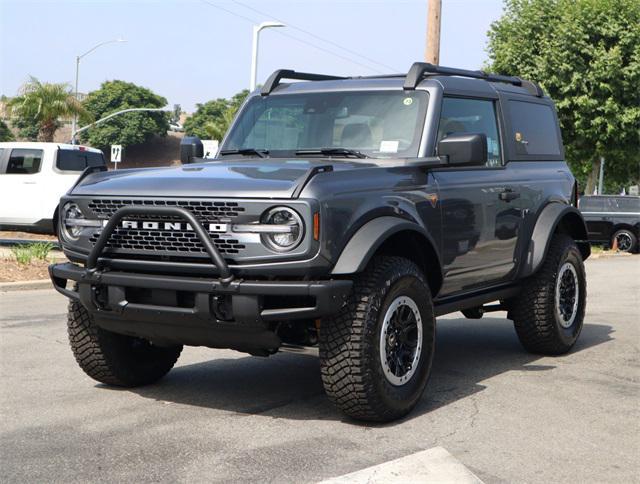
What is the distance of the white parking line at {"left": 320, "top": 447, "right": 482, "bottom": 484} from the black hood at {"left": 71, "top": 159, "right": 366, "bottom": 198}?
1473mm

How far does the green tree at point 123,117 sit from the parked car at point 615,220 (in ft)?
248

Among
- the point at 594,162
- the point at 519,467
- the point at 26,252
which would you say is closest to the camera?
the point at 519,467

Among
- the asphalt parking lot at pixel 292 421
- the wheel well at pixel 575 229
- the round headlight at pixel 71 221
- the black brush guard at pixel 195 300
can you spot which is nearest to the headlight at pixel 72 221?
the round headlight at pixel 71 221

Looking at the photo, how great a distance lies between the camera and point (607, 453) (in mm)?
5168

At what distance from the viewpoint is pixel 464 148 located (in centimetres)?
620

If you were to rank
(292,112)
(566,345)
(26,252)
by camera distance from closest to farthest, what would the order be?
1. (292,112)
2. (566,345)
3. (26,252)

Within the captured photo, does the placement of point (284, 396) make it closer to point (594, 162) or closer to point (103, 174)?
point (103, 174)

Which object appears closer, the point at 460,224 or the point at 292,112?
the point at 460,224

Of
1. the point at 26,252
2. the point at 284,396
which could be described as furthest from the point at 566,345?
the point at 26,252

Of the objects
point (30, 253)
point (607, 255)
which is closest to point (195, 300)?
point (30, 253)

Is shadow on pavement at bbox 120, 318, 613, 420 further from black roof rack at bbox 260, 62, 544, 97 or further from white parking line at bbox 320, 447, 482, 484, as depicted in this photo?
black roof rack at bbox 260, 62, 544, 97

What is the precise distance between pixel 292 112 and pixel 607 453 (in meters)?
3.27

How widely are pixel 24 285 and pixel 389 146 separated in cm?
755

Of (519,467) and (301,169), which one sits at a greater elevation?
(301,169)
